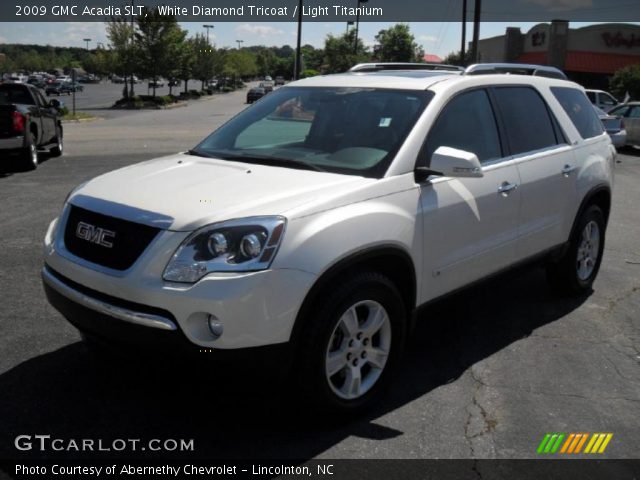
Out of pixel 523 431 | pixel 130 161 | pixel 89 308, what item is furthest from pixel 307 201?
pixel 130 161

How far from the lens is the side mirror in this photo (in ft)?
12.5

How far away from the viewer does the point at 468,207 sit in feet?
13.8

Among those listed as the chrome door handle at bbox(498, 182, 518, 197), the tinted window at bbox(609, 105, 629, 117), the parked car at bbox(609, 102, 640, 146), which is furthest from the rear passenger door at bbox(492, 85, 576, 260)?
the tinted window at bbox(609, 105, 629, 117)

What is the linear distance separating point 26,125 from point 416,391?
441 inches

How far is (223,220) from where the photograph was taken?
3.19 metres

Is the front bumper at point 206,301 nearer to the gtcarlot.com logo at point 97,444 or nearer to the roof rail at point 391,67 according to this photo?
the gtcarlot.com logo at point 97,444

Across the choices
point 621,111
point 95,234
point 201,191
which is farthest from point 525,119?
point 621,111

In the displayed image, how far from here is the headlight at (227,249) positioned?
3096 millimetres

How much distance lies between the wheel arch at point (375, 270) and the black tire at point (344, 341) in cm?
5

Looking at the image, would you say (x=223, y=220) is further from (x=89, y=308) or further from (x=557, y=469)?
(x=557, y=469)

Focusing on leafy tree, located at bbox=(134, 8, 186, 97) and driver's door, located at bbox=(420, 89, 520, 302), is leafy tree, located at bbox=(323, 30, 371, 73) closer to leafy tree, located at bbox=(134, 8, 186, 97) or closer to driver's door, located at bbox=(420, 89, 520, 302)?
leafy tree, located at bbox=(134, 8, 186, 97)

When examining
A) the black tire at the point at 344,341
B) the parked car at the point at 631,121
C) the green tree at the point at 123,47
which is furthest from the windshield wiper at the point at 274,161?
the green tree at the point at 123,47

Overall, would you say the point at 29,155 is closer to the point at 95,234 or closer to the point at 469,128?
the point at 95,234

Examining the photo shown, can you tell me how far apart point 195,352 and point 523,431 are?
5.92ft
